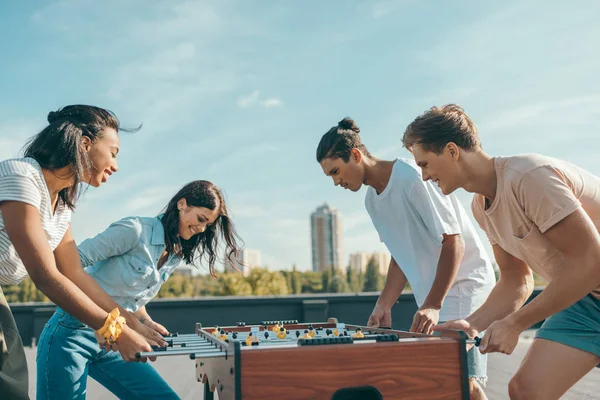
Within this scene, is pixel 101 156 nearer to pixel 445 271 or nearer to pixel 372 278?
pixel 445 271

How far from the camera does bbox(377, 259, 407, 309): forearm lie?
3.53 meters

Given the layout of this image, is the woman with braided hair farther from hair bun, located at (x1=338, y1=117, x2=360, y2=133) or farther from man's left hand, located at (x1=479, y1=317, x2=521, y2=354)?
hair bun, located at (x1=338, y1=117, x2=360, y2=133)

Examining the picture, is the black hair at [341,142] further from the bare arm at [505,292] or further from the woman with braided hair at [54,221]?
the woman with braided hair at [54,221]

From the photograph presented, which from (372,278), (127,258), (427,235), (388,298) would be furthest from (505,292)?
(372,278)

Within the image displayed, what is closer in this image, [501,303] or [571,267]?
[571,267]

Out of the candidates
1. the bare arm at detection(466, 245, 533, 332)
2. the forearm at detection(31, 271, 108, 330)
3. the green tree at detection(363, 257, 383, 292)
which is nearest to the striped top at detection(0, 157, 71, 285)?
the forearm at detection(31, 271, 108, 330)

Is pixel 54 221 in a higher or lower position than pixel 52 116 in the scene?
lower

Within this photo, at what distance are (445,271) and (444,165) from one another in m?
0.65

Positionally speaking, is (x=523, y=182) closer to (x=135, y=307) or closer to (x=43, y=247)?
(x=43, y=247)

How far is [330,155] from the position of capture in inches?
133

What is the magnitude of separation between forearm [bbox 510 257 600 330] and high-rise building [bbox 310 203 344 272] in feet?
306

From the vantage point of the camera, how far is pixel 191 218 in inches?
126

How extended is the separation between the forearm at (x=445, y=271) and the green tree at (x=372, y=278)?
1720 inches

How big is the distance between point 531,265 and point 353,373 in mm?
963
